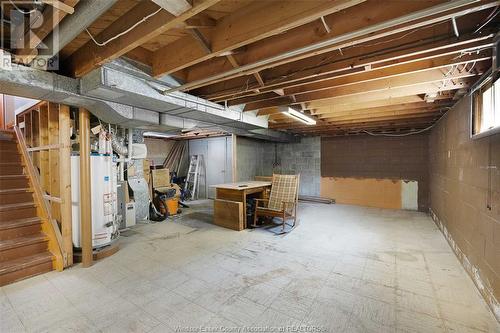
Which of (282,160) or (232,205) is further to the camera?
(282,160)

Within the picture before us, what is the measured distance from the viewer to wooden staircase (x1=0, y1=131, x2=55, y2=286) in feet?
Answer: 8.18

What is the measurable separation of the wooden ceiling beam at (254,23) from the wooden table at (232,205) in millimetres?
2609

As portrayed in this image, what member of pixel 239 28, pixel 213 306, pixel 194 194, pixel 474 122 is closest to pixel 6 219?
pixel 213 306

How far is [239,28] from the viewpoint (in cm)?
170

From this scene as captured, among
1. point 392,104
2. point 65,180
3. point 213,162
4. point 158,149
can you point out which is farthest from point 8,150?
point 392,104

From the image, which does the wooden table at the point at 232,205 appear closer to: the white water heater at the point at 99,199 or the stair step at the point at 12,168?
the white water heater at the point at 99,199

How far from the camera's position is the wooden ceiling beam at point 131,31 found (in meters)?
1.43

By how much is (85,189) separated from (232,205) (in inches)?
90.1

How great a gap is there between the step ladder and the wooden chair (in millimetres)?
3585

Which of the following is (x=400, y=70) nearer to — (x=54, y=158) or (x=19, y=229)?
(x=54, y=158)

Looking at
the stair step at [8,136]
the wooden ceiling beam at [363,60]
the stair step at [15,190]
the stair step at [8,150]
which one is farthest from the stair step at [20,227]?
the wooden ceiling beam at [363,60]

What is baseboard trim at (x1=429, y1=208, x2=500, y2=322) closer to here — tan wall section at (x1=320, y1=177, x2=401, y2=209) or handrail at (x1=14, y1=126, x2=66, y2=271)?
tan wall section at (x1=320, y1=177, x2=401, y2=209)

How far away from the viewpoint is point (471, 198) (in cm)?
256

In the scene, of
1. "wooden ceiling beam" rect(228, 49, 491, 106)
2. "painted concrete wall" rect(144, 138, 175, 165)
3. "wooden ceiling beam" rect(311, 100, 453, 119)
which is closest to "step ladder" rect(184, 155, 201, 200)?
"painted concrete wall" rect(144, 138, 175, 165)
